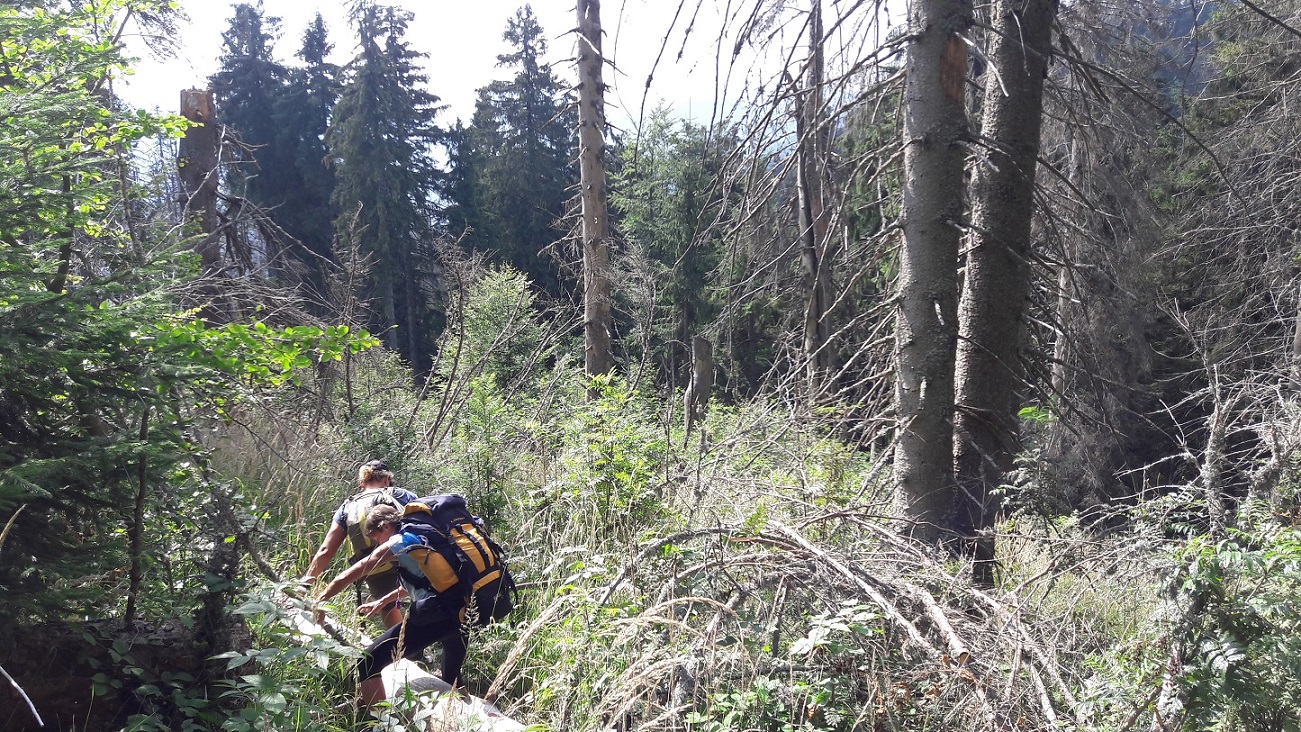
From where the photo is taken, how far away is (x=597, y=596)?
397 cm

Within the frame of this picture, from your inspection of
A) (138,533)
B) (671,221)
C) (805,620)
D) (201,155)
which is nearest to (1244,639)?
(805,620)

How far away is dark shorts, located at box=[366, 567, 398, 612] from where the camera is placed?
5426mm

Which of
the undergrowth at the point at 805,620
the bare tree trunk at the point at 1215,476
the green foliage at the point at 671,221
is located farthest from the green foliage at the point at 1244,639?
the green foliage at the point at 671,221

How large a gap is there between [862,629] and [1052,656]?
64 cm

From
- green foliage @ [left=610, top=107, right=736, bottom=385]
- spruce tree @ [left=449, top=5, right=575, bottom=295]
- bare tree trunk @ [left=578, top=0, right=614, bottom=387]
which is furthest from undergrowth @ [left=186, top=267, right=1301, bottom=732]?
spruce tree @ [left=449, top=5, right=575, bottom=295]

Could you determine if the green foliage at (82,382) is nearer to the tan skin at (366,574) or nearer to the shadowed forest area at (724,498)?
the shadowed forest area at (724,498)

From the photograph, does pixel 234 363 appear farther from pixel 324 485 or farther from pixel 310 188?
pixel 310 188

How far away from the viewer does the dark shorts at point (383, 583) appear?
5.43 metres

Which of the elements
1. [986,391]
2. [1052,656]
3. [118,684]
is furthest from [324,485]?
[1052,656]

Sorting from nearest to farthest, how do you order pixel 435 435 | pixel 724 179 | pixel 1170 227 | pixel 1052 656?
1. pixel 1052 656
2. pixel 724 179
3. pixel 435 435
4. pixel 1170 227

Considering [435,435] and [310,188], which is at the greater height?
[310,188]

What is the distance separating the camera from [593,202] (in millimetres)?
12094

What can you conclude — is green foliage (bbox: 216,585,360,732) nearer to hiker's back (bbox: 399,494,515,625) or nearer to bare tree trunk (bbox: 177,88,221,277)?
hiker's back (bbox: 399,494,515,625)

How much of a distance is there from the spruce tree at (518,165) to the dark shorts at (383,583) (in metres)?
30.0
